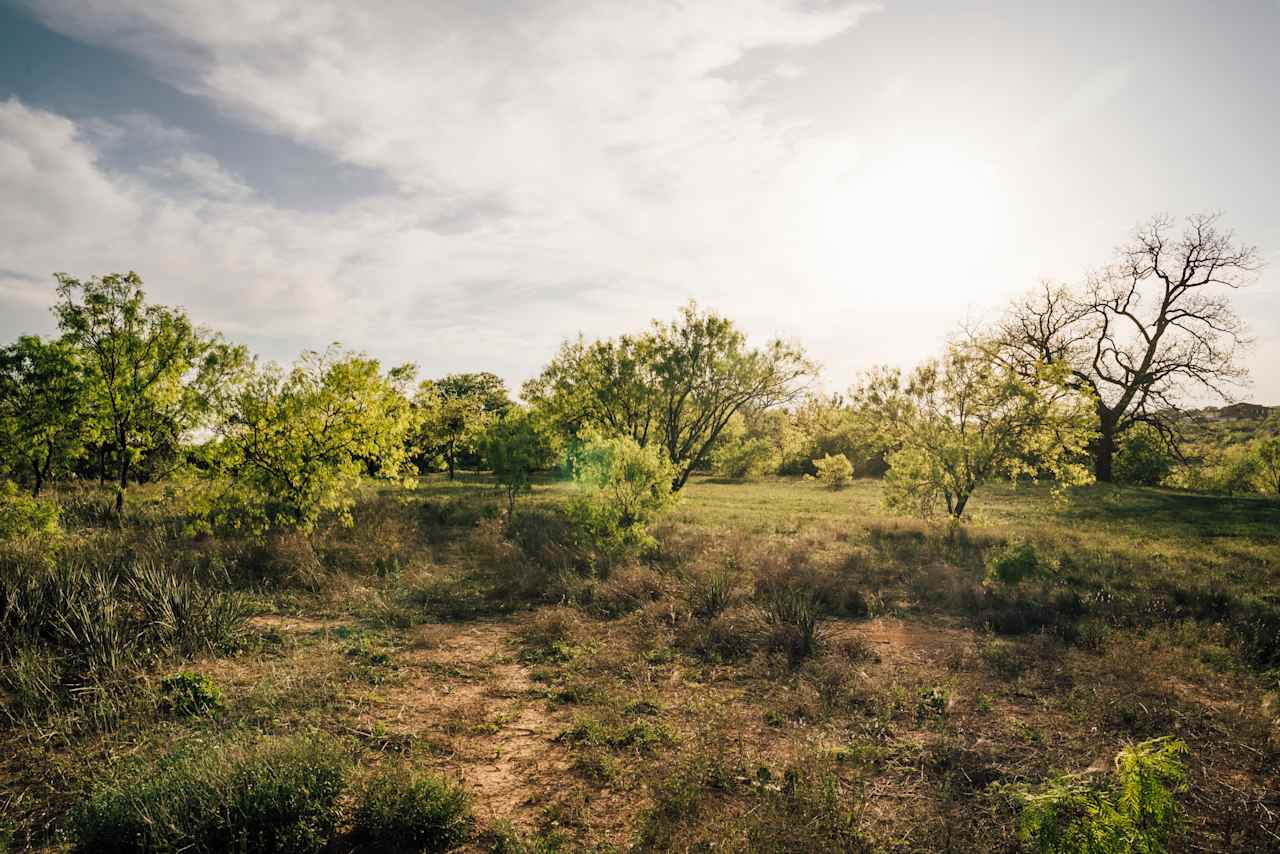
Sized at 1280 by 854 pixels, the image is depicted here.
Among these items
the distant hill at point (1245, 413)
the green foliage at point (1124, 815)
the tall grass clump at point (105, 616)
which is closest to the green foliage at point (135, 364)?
the tall grass clump at point (105, 616)

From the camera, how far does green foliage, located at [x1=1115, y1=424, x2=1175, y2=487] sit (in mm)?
34500

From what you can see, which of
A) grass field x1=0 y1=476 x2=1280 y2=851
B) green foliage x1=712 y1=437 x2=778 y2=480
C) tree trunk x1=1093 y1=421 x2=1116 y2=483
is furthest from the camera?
green foliage x1=712 y1=437 x2=778 y2=480

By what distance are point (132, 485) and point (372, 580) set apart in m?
16.6

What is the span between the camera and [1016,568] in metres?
11.8

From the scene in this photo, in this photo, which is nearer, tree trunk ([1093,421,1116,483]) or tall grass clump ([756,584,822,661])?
tall grass clump ([756,584,822,661])

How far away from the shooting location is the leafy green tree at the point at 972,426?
1645cm

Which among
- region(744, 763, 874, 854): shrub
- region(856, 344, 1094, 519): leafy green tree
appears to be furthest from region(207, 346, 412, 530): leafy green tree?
region(856, 344, 1094, 519): leafy green tree

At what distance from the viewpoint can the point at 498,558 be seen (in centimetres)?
1405

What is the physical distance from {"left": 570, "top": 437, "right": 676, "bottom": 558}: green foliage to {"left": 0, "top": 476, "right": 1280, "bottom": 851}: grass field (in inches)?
38.1

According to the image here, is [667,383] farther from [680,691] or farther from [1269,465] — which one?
[1269,465]

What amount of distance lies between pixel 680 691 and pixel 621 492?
7074 mm

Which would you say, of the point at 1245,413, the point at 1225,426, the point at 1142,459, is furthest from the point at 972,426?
the point at 1245,413

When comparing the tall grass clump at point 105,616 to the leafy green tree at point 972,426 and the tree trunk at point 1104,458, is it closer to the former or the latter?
the leafy green tree at point 972,426

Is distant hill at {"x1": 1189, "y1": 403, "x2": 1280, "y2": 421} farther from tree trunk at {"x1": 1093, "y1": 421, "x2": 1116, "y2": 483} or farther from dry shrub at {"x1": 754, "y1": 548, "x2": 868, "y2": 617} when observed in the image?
dry shrub at {"x1": 754, "y1": 548, "x2": 868, "y2": 617}
